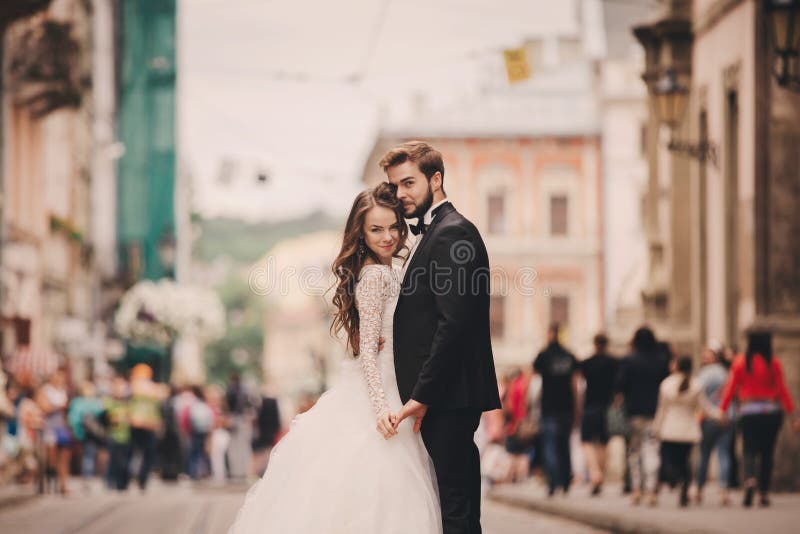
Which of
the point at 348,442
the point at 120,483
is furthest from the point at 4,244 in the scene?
the point at 348,442

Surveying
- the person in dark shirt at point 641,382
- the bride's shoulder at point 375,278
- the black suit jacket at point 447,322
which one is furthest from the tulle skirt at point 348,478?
the person in dark shirt at point 641,382

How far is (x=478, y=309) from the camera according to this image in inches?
273

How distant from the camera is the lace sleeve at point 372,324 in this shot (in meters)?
6.96

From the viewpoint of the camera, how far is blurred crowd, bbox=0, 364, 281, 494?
24.8 meters

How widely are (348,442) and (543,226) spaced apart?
6405 centimetres

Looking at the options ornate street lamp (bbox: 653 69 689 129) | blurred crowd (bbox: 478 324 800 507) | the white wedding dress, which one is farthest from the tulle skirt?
ornate street lamp (bbox: 653 69 689 129)

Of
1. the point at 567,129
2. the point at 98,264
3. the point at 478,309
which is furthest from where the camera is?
the point at 567,129

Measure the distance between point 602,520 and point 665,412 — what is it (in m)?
2.08

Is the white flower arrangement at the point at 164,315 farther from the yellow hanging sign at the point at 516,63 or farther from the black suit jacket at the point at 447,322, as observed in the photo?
the black suit jacket at the point at 447,322

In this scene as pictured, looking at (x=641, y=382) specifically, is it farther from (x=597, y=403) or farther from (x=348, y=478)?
(x=348, y=478)

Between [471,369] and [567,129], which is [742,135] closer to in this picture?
[471,369]

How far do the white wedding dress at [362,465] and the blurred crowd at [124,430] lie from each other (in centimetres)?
1559

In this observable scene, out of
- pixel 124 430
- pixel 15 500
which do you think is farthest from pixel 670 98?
pixel 124 430

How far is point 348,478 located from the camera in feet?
22.9
